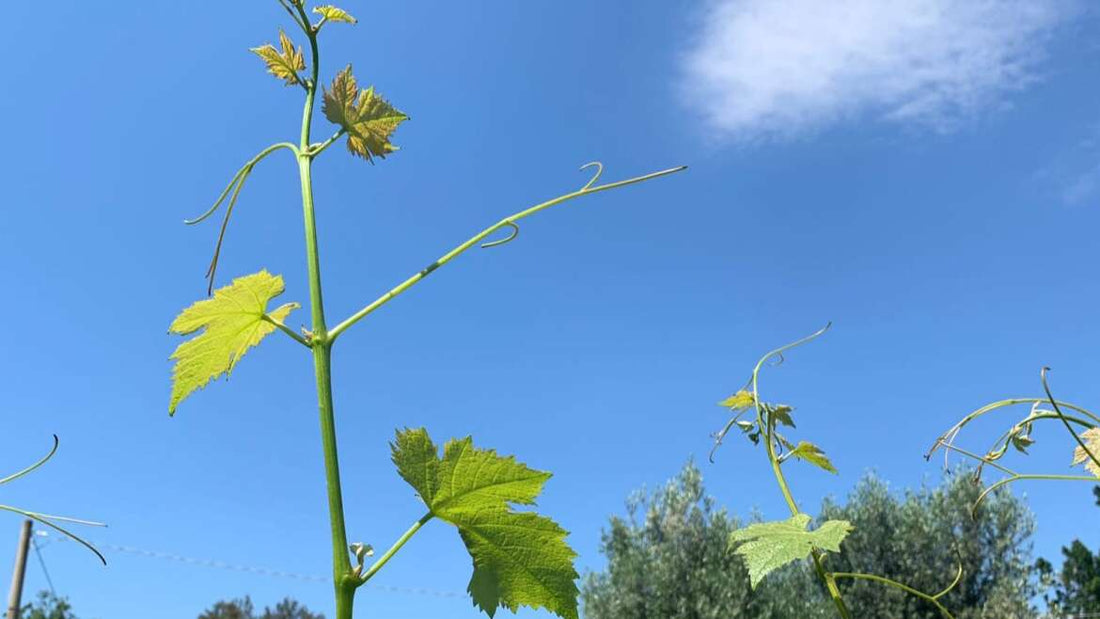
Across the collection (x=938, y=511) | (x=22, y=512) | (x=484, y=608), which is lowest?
(x=484, y=608)

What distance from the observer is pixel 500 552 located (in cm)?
71

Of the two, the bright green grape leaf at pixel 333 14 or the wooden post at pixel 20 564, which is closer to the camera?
the bright green grape leaf at pixel 333 14

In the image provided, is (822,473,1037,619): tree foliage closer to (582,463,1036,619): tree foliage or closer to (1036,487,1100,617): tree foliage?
(582,463,1036,619): tree foliage

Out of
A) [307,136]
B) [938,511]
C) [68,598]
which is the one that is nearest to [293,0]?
[307,136]

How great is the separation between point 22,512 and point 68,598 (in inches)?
1146

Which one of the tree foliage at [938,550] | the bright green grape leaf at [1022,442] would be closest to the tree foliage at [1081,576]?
the tree foliage at [938,550]

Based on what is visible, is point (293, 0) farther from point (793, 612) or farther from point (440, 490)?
point (793, 612)

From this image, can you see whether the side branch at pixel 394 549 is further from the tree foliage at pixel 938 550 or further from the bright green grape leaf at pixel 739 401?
the tree foliage at pixel 938 550

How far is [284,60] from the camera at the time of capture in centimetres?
80

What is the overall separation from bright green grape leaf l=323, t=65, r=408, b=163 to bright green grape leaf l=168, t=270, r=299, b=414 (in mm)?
172

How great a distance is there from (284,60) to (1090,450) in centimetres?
95

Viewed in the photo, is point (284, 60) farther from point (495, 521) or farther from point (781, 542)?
point (781, 542)

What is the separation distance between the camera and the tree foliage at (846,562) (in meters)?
12.7

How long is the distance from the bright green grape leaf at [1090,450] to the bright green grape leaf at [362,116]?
2.76 feet
